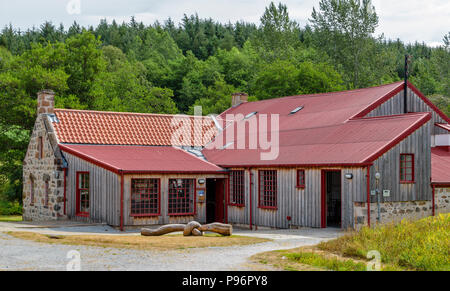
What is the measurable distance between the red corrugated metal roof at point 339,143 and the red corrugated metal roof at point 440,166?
2.65 meters

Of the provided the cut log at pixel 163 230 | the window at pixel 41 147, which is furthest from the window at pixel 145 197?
the window at pixel 41 147

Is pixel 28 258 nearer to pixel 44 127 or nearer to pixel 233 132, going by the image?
pixel 44 127

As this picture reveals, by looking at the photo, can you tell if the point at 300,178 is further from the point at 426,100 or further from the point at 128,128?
the point at 128,128

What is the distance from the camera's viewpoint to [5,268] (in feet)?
38.7

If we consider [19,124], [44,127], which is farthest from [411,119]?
[19,124]

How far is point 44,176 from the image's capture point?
27297 millimetres

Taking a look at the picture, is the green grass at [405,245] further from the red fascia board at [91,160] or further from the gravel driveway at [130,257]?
the red fascia board at [91,160]

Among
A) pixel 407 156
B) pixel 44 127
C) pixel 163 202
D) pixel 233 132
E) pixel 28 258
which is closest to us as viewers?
pixel 28 258

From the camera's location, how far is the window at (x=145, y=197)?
Result: 23656 millimetres

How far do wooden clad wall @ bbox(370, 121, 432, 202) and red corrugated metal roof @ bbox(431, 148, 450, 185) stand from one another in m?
0.78

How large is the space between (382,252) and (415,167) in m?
9.60

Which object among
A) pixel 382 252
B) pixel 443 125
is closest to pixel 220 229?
pixel 382 252

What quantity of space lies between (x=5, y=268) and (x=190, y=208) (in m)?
13.8
